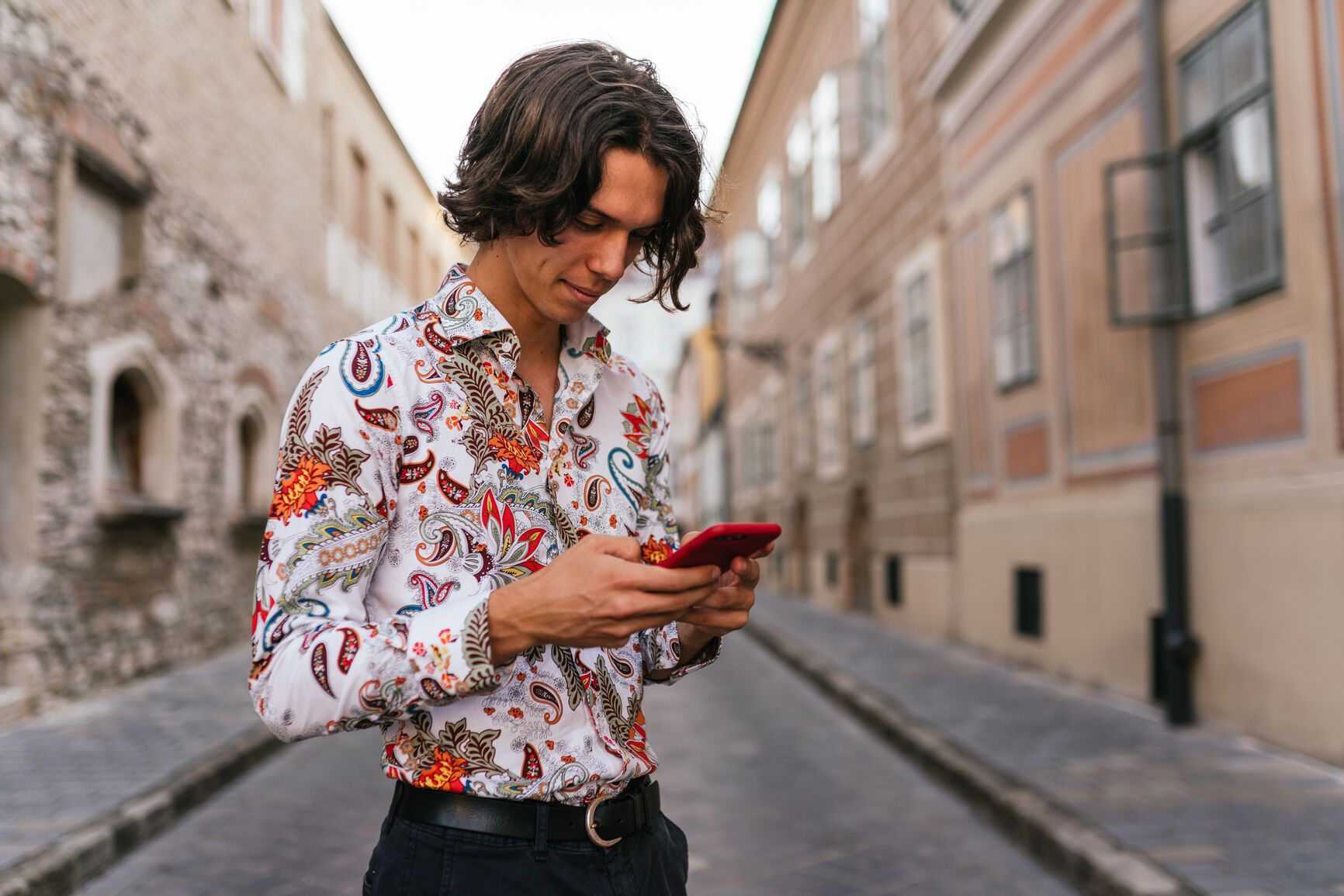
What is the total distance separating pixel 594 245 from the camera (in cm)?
156

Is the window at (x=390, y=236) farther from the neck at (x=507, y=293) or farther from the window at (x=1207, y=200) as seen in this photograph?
the neck at (x=507, y=293)

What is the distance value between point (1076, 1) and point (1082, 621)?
4.71 meters

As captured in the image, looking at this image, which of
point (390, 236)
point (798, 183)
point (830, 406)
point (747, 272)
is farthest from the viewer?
point (747, 272)

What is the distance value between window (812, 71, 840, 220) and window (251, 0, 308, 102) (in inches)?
280

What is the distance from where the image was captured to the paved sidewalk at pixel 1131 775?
4.11 m

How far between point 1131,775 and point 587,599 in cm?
507

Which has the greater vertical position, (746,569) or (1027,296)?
(1027,296)

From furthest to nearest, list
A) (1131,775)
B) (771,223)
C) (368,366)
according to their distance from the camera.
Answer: (771,223), (1131,775), (368,366)

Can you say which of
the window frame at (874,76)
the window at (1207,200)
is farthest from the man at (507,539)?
the window frame at (874,76)

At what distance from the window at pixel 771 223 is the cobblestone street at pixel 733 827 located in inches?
646

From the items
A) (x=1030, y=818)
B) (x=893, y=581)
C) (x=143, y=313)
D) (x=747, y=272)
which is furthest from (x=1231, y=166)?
(x=747, y=272)

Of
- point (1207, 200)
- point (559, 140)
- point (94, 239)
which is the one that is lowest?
point (559, 140)

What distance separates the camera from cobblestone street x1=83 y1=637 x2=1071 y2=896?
4465 mm

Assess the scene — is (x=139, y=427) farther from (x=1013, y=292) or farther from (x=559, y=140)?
(x=559, y=140)
